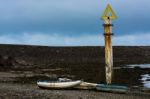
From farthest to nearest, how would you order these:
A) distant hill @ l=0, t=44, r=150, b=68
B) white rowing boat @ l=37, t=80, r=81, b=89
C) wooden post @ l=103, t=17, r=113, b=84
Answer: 1. distant hill @ l=0, t=44, r=150, b=68
2. wooden post @ l=103, t=17, r=113, b=84
3. white rowing boat @ l=37, t=80, r=81, b=89

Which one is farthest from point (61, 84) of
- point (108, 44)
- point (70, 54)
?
point (70, 54)

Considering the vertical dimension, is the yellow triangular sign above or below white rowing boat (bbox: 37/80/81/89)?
above

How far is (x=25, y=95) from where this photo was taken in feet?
78.8

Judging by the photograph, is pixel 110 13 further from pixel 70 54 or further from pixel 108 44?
pixel 70 54

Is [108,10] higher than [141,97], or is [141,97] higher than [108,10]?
[108,10]

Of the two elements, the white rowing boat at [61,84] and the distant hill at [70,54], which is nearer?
the white rowing boat at [61,84]

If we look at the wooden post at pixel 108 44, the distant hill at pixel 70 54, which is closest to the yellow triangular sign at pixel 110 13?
the wooden post at pixel 108 44

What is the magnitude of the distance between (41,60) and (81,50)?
16078 mm

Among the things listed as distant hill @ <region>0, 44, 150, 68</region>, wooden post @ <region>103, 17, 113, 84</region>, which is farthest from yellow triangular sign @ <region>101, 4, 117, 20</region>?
distant hill @ <region>0, 44, 150, 68</region>

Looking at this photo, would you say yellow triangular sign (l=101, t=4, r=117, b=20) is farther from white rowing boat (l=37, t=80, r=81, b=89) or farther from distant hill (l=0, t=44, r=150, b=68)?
distant hill (l=0, t=44, r=150, b=68)

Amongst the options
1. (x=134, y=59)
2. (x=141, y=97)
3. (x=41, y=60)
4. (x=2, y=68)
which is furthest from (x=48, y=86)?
(x=134, y=59)

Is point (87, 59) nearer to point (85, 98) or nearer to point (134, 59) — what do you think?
point (134, 59)

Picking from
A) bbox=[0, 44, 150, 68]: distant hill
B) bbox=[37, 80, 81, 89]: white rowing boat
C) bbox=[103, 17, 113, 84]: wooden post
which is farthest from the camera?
bbox=[0, 44, 150, 68]: distant hill

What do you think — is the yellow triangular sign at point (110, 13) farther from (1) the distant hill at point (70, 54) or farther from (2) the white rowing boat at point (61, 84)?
(1) the distant hill at point (70, 54)
